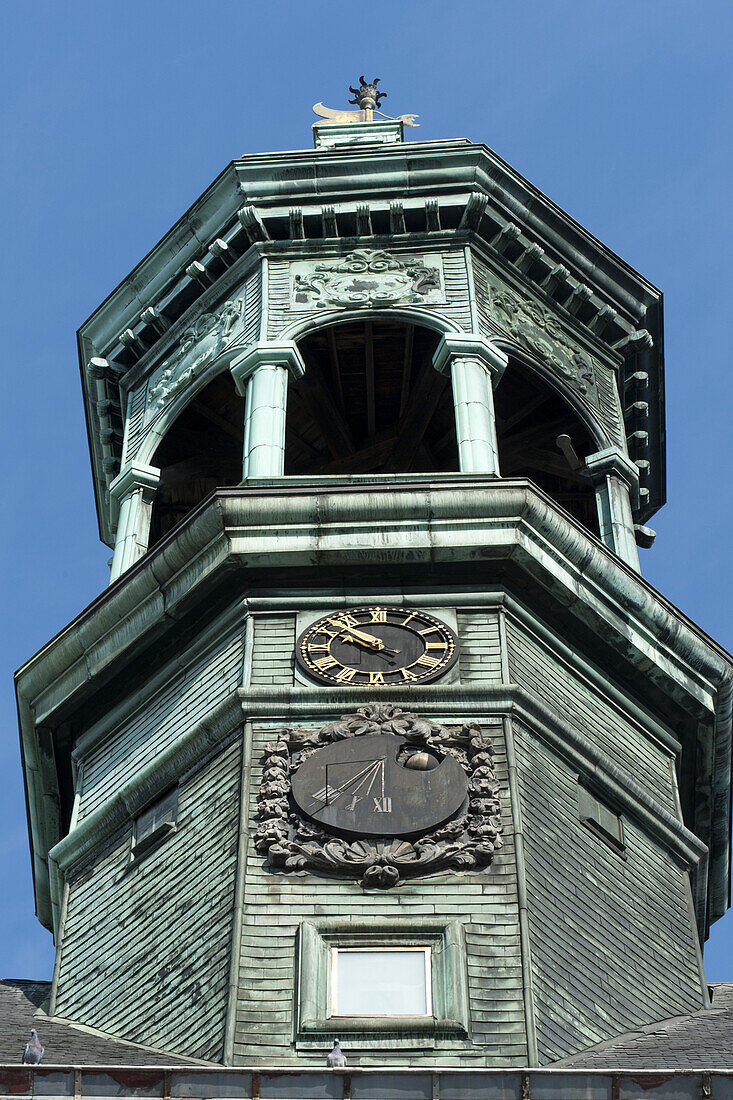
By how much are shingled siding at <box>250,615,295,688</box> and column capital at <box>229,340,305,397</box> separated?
5.68 metres

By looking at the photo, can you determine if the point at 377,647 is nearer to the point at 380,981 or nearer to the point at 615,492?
the point at 380,981

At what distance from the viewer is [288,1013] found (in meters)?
22.2

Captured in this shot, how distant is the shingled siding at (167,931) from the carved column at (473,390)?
637 cm

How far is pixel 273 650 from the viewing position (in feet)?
88.3

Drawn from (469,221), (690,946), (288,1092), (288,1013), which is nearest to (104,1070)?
(288,1092)

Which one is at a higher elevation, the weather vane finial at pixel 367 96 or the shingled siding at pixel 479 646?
the weather vane finial at pixel 367 96

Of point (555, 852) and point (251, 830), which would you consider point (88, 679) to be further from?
point (555, 852)

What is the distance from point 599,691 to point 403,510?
10.5ft

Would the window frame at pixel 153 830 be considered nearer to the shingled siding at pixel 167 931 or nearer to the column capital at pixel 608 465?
A: the shingled siding at pixel 167 931

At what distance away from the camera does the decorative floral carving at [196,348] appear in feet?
110

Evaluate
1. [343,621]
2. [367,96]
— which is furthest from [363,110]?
[343,621]

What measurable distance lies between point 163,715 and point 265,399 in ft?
18.8

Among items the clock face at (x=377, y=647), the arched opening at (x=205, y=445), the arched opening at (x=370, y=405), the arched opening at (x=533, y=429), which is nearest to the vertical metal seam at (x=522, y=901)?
the clock face at (x=377, y=647)

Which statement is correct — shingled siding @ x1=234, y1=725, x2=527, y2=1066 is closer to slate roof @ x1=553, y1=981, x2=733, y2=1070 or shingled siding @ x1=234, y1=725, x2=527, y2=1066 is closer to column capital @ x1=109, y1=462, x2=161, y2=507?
slate roof @ x1=553, y1=981, x2=733, y2=1070
